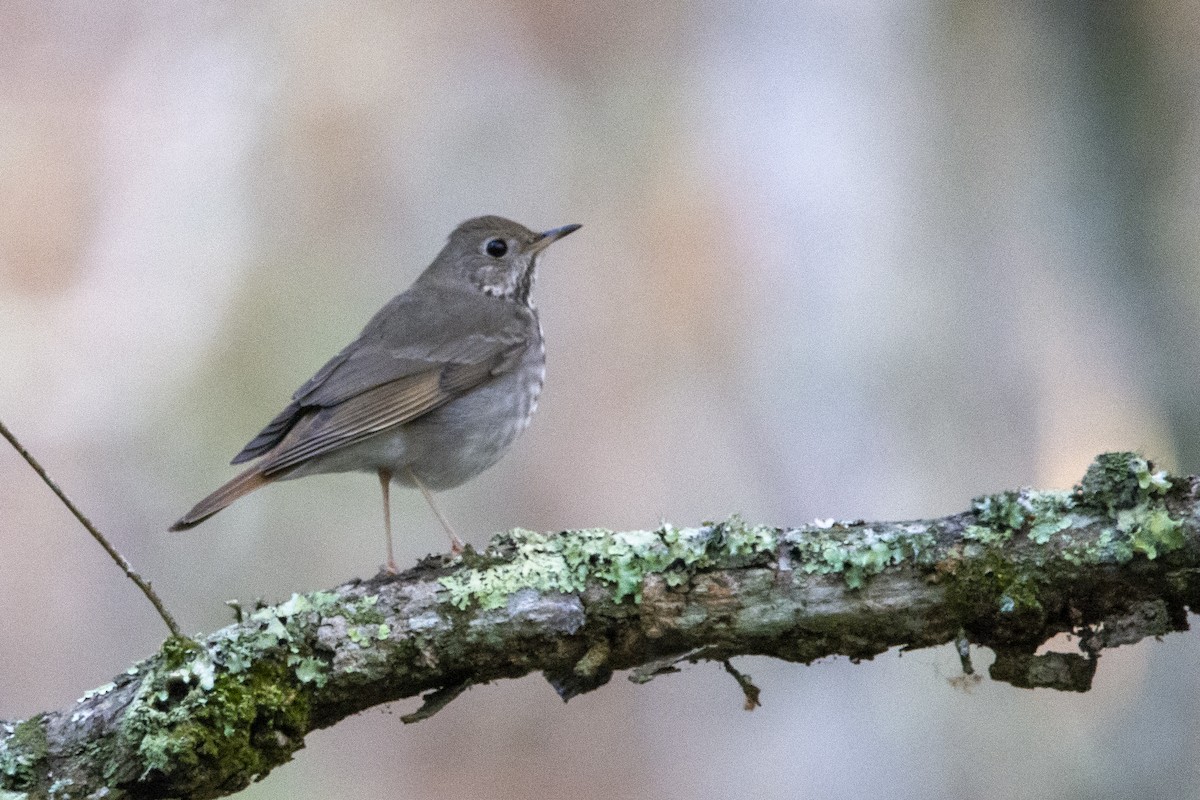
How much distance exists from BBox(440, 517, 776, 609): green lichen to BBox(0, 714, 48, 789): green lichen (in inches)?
45.0

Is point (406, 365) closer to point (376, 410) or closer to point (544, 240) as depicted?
point (376, 410)

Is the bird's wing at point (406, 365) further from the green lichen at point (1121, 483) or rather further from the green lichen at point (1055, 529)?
the green lichen at point (1121, 483)

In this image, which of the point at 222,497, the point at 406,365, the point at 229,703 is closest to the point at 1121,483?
the point at 229,703

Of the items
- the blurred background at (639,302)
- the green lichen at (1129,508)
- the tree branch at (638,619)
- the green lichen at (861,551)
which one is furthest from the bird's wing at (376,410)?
the green lichen at (1129,508)

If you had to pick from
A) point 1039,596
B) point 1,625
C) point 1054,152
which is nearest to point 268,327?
point 1,625

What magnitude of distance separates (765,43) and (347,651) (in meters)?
4.25

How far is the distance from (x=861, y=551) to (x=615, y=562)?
681 millimetres

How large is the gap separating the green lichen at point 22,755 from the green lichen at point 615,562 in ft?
3.75

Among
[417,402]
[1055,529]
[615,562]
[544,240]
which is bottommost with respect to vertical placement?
[1055,529]

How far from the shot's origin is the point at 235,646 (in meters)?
3.48

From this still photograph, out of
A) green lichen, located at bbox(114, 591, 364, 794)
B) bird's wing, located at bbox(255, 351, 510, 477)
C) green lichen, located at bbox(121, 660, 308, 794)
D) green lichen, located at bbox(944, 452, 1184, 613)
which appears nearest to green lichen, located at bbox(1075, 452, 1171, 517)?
green lichen, located at bbox(944, 452, 1184, 613)

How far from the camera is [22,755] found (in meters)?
3.39

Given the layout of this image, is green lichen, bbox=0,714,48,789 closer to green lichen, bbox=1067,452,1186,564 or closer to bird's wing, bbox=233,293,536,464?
bird's wing, bbox=233,293,536,464

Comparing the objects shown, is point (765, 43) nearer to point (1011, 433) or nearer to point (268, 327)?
point (1011, 433)
